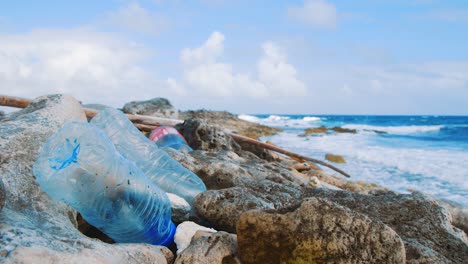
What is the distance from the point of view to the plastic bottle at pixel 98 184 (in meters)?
2.16

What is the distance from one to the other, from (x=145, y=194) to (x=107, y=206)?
259 mm

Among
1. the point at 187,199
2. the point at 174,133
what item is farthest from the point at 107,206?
the point at 174,133

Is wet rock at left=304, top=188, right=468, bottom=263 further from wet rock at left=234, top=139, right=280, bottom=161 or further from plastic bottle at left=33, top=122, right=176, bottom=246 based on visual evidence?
wet rock at left=234, top=139, right=280, bottom=161

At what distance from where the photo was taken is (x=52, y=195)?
223cm

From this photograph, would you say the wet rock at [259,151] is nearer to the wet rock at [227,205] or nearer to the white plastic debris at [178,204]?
the wet rock at [227,205]

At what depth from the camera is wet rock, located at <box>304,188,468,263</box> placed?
2.29 meters

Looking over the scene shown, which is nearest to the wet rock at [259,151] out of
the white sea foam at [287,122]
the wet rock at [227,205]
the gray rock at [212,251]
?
the wet rock at [227,205]

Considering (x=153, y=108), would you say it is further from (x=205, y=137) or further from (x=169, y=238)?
(x=169, y=238)

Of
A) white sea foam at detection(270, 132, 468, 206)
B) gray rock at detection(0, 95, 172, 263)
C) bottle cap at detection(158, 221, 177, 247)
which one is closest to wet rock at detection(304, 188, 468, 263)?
bottle cap at detection(158, 221, 177, 247)

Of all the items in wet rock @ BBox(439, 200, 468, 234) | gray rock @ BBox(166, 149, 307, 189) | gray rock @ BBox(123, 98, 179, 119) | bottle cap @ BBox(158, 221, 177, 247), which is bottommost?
wet rock @ BBox(439, 200, 468, 234)

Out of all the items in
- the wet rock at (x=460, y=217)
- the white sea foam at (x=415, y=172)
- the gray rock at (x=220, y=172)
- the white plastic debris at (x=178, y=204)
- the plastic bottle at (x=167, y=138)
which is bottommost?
the white sea foam at (x=415, y=172)

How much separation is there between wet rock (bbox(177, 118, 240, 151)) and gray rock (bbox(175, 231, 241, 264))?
3.69 meters

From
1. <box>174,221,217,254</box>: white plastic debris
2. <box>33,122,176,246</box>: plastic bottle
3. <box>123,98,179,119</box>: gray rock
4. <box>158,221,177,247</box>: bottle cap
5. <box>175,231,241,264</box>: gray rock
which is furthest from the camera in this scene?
<box>123,98,179,119</box>: gray rock

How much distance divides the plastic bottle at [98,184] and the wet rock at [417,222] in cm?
128
